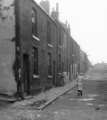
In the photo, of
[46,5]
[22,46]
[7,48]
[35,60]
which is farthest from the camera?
[46,5]

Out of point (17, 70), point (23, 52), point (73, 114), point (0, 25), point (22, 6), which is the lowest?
point (73, 114)

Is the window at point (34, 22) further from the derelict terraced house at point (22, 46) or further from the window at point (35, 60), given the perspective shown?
the window at point (35, 60)

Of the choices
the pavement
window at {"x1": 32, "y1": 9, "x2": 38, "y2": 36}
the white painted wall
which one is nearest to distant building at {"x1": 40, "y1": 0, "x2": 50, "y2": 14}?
window at {"x1": 32, "y1": 9, "x2": 38, "y2": 36}

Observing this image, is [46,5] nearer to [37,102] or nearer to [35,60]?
[35,60]

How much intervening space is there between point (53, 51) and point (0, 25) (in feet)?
37.6

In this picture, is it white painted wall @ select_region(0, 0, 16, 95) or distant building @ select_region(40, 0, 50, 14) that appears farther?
distant building @ select_region(40, 0, 50, 14)

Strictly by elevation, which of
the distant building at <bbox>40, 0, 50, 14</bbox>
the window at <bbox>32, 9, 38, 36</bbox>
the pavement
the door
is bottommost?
the pavement

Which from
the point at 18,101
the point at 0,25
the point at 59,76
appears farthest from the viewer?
the point at 59,76

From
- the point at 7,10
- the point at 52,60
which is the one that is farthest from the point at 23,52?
the point at 52,60

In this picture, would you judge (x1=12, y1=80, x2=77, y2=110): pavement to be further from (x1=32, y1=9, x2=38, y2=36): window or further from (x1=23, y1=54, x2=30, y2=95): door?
(x1=32, y1=9, x2=38, y2=36): window

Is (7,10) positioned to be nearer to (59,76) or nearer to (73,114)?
(73,114)

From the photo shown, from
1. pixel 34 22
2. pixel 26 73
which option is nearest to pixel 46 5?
pixel 34 22

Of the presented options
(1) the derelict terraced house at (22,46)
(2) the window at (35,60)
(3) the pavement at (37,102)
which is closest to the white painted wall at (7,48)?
(1) the derelict terraced house at (22,46)

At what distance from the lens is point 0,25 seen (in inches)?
653
